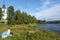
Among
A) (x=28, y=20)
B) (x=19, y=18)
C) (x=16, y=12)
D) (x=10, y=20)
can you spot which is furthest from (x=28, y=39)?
(x=28, y=20)

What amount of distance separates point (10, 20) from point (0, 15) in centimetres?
1801

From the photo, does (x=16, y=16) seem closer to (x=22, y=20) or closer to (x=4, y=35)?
(x=22, y=20)

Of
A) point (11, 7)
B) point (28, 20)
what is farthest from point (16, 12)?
point (28, 20)

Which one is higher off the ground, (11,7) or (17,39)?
(11,7)

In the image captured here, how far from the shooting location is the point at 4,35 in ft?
75.3

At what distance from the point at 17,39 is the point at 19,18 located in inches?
3444

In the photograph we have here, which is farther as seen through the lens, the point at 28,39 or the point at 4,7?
the point at 4,7

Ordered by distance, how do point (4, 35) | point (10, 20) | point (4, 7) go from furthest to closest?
point (4, 7), point (10, 20), point (4, 35)

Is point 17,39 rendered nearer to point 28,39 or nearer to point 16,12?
point 28,39

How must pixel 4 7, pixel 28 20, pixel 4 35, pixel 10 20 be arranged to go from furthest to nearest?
pixel 28 20 → pixel 4 7 → pixel 10 20 → pixel 4 35

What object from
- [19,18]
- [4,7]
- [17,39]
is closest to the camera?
[17,39]

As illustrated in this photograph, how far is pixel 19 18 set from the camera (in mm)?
106250

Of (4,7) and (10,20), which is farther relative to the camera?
(4,7)

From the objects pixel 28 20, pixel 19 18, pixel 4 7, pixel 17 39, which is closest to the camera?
pixel 17 39
